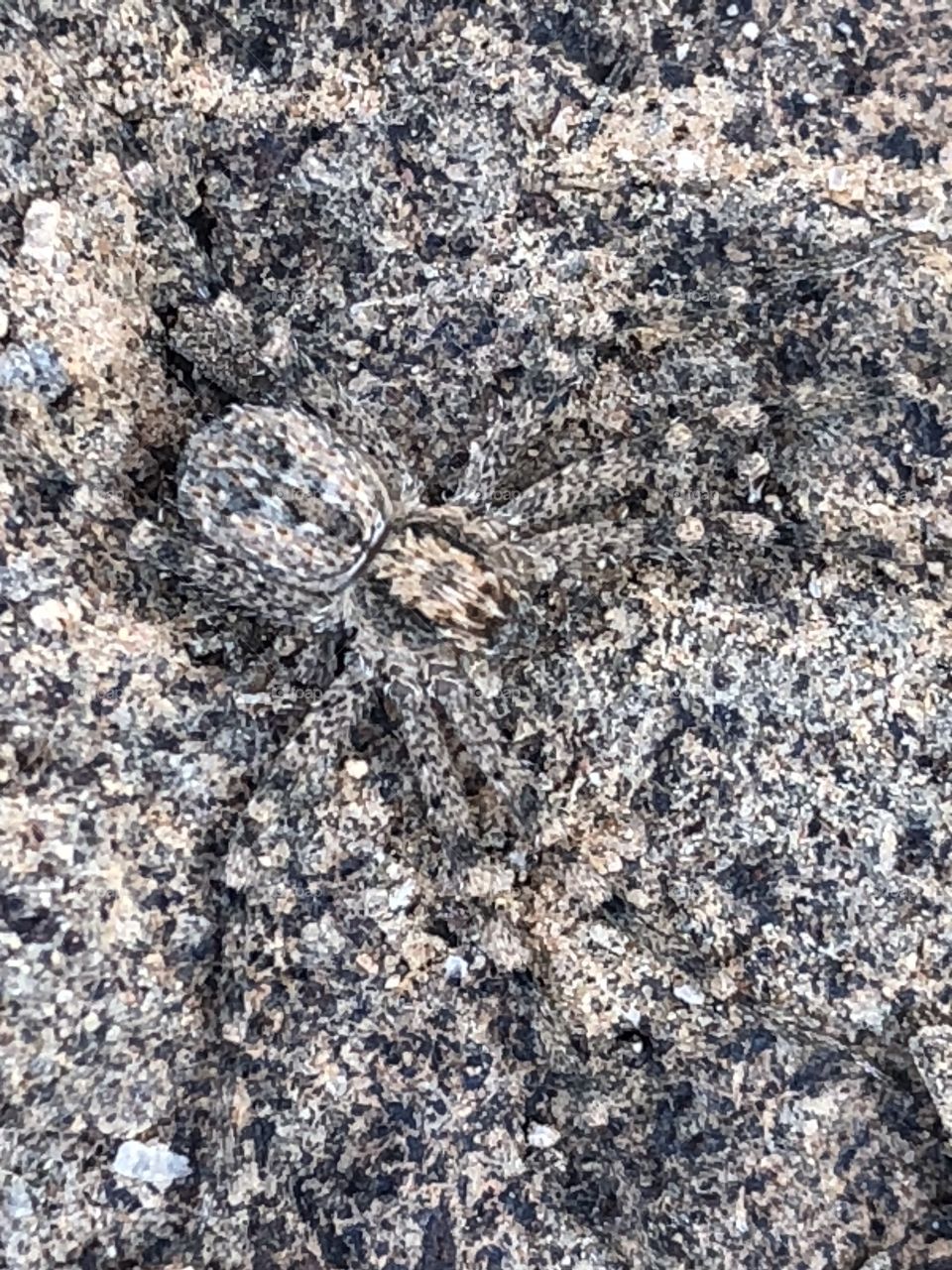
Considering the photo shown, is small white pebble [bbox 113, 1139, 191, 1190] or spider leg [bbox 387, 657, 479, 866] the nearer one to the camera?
small white pebble [bbox 113, 1139, 191, 1190]

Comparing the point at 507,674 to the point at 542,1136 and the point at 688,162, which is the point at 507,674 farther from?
the point at 688,162

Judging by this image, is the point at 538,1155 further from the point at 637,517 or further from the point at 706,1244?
the point at 637,517

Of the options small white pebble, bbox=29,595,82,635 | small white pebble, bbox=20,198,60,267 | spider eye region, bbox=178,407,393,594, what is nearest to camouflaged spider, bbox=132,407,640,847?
spider eye region, bbox=178,407,393,594

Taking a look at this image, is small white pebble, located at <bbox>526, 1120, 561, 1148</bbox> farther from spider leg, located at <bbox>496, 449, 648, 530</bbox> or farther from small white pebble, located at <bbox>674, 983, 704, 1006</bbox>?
spider leg, located at <bbox>496, 449, 648, 530</bbox>

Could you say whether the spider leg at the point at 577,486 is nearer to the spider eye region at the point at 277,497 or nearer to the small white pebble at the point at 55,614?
the spider eye region at the point at 277,497

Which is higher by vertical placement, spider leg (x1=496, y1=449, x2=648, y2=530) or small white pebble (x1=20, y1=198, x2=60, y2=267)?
spider leg (x1=496, y1=449, x2=648, y2=530)

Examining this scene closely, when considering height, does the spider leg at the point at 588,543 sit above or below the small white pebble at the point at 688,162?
below

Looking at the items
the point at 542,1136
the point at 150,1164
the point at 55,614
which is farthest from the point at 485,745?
the point at 150,1164

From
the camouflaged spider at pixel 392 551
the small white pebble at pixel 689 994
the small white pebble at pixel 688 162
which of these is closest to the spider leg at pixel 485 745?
the camouflaged spider at pixel 392 551
